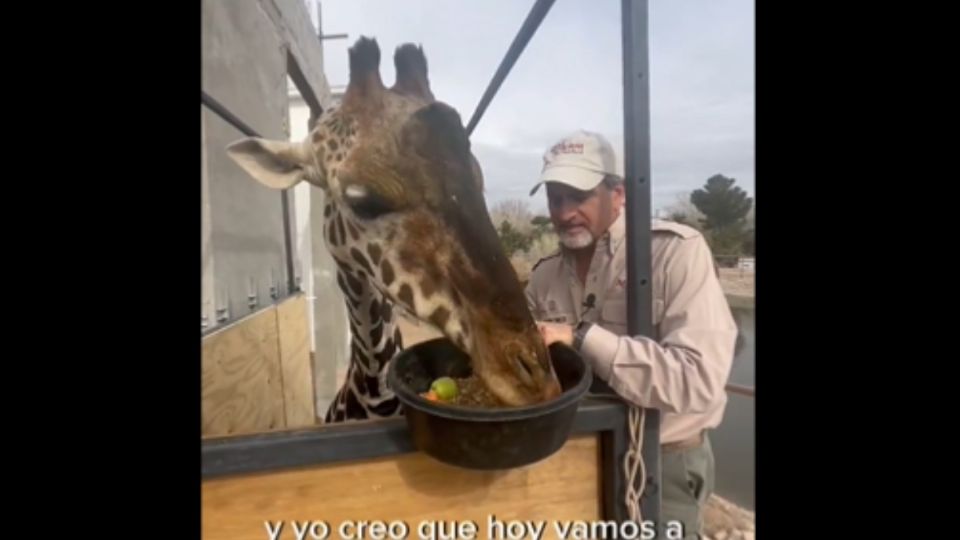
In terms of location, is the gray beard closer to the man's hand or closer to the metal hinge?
the man's hand

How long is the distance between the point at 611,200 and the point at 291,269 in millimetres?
580

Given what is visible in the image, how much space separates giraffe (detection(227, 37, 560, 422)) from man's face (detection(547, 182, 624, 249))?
17 cm

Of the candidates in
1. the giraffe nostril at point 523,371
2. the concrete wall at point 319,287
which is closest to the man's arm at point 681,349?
the giraffe nostril at point 523,371

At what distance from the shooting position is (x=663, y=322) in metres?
0.64

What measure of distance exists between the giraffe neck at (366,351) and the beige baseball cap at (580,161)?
0.36m

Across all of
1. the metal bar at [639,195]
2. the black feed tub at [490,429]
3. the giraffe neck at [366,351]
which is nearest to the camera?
the black feed tub at [490,429]

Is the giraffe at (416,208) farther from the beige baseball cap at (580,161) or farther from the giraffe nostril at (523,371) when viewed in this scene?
the beige baseball cap at (580,161)

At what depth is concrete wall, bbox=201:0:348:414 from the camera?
1.98 feet

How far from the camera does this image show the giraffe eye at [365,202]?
609 millimetres

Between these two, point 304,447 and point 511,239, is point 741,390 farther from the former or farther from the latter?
point 304,447

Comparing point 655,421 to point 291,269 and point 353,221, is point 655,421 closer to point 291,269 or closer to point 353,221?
point 353,221

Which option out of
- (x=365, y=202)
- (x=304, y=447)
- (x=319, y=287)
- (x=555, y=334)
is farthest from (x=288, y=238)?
(x=555, y=334)

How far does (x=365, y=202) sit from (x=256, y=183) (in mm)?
180
